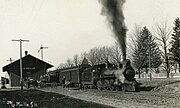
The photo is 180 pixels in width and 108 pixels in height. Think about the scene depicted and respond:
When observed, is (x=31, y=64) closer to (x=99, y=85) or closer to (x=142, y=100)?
(x=99, y=85)

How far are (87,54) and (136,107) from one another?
9529 centimetres

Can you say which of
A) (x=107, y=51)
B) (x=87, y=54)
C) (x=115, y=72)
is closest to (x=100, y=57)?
(x=107, y=51)

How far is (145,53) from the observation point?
62219mm

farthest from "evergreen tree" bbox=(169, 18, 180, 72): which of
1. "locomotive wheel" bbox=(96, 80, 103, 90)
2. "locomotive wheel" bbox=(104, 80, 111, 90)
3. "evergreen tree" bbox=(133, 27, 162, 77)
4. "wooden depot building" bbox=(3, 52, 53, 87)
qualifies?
"locomotive wheel" bbox=(104, 80, 111, 90)

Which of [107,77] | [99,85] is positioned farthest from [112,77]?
[99,85]

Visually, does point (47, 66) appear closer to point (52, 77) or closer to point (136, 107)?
point (52, 77)

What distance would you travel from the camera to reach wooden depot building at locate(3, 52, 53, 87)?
62.0 metres

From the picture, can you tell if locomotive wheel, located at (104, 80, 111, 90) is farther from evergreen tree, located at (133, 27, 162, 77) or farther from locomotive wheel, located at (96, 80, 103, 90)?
evergreen tree, located at (133, 27, 162, 77)

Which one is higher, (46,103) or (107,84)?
(107,84)

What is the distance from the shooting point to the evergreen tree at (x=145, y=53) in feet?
200

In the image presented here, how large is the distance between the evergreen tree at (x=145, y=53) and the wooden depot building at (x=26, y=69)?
2080 cm

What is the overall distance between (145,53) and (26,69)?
26.6 metres

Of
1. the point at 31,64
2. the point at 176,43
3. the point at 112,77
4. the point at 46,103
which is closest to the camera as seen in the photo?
the point at 46,103

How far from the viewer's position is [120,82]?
23.7 meters
